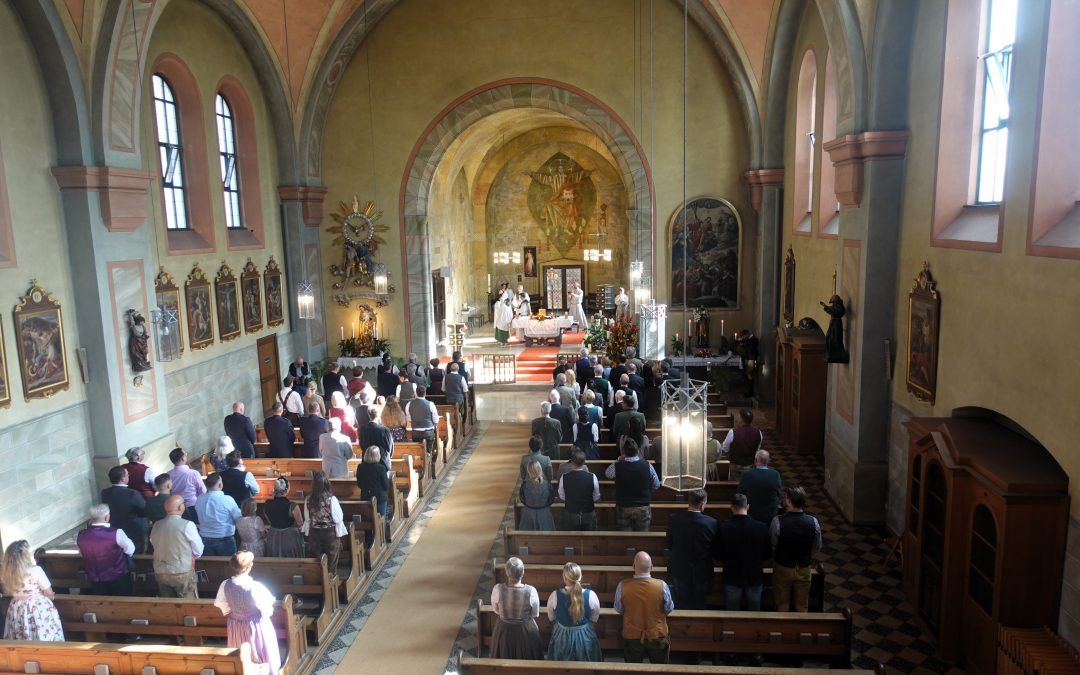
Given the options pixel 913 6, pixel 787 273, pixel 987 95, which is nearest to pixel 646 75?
pixel 787 273

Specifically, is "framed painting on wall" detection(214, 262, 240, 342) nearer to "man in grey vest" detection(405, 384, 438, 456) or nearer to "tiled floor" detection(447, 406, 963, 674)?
"man in grey vest" detection(405, 384, 438, 456)

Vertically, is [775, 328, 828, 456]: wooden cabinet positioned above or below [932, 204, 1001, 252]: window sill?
below

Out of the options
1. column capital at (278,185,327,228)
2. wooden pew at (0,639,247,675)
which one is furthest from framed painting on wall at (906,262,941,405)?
column capital at (278,185,327,228)

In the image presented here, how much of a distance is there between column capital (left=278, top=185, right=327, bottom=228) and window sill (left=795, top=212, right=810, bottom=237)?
10.7 metres

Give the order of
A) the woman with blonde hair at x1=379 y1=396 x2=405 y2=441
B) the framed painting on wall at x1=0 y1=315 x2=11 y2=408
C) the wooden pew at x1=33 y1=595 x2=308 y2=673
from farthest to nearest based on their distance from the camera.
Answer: the woman with blonde hair at x1=379 y1=396 x2=405 y2=441 → the framed painting on wall at x1=0 y1=315 x2=11 y2=408 → the wooden pew at x1=33 y1=595 x2=308 y2=673

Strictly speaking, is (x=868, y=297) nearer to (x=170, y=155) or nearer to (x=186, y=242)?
(x=186, y=242)

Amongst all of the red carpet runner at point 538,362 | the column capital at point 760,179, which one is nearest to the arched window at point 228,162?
the red carpet runner at point 538,362

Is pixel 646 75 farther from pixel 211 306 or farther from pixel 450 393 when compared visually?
pixel 211 306

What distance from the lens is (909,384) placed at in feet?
28.5

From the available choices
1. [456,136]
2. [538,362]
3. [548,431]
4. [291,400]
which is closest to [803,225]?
[548,431]

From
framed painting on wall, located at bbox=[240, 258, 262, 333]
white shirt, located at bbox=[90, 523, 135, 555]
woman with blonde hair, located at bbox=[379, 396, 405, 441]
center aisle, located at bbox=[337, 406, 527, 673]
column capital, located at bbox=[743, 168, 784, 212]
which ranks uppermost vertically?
column capital, located at bbox=[743, 168, 784, 212]

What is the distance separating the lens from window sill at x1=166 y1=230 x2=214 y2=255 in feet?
41.9

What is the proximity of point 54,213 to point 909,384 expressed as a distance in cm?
1115

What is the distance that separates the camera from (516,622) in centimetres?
572
